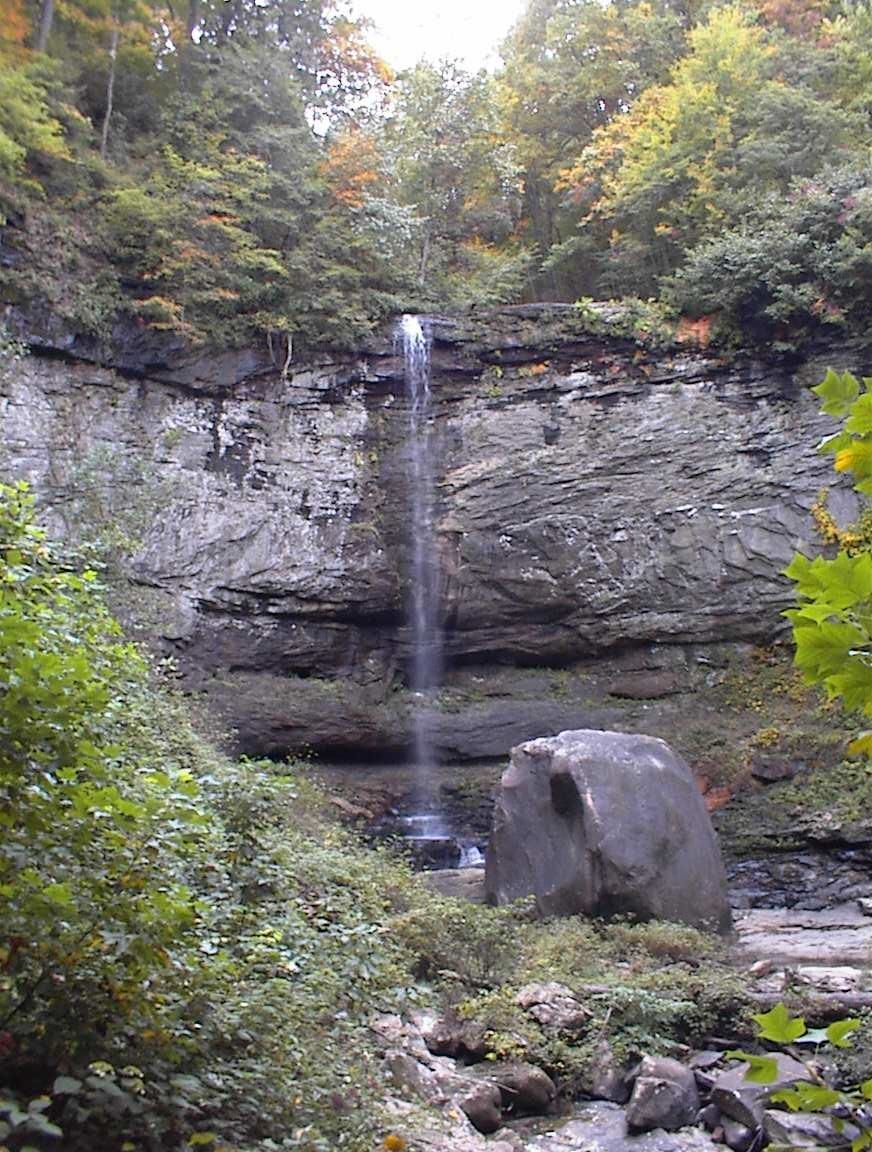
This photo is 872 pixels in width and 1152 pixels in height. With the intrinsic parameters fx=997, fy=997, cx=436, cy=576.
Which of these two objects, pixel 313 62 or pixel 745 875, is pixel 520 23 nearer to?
pixel 313 62

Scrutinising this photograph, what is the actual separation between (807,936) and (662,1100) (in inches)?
173

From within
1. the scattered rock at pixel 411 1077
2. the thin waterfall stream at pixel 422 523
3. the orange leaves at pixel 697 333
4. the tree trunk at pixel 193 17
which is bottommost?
the scattered rock at pixel 411 1077

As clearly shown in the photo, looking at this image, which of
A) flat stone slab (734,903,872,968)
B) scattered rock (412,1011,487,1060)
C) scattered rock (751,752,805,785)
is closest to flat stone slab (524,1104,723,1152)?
scattered rock (412,1011,487,1060)

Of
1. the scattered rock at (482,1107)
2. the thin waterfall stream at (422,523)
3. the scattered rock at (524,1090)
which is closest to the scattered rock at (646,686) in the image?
the thin waterfall stream at (422,523)

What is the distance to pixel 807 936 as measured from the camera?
926 centimetres

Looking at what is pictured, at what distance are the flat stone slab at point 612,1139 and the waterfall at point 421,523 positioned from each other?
427 inches

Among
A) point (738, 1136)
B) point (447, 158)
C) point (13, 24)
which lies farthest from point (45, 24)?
point (738, 1136)

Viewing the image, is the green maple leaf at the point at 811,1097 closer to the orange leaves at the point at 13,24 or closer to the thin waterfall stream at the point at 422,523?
the thin waterfall stream at the point at 422,523

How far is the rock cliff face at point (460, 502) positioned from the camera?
15055 mm

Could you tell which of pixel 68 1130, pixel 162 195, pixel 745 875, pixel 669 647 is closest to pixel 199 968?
pixel 68 1130

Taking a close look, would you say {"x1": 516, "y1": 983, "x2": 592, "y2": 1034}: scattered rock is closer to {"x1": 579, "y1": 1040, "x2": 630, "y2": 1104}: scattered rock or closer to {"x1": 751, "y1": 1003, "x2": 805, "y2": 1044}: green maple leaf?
{"x1": 579, "y1": 1040, "x2": 630, "y2": 1104}: scattered rock

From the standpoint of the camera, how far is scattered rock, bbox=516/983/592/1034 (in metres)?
6.48

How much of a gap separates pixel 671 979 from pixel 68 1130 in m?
5.24

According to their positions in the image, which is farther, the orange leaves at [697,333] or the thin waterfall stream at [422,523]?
the thin waterfall stream at [422,523]
